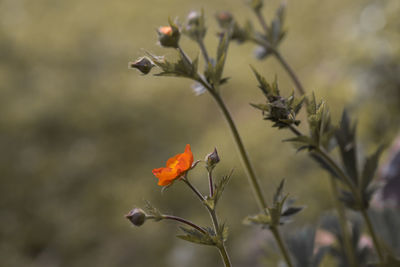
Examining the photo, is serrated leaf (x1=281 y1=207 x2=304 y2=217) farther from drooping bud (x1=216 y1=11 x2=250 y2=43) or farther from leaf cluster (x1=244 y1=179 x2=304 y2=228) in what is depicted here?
drooping bud (x1=216 y1=11 x2=250 y2=43)

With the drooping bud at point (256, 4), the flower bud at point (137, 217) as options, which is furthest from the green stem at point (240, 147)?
the drooping bud at point (256, 4)

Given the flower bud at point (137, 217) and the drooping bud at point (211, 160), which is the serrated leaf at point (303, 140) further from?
the flower bud at point (137, 217)

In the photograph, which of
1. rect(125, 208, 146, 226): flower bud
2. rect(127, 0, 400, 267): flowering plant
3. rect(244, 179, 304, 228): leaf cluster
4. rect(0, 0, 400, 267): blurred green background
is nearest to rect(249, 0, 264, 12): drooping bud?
rect(127, 0, 400, 267): flowering plant

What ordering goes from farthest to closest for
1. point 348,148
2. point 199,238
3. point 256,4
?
1. point 256,4
2. point 348,148
3. point 199,238

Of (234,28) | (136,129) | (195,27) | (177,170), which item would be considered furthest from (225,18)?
(136,129)

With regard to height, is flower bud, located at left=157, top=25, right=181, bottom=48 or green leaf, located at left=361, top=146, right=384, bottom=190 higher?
flower bud, located at left=157, top=25, right=181, bottom=48

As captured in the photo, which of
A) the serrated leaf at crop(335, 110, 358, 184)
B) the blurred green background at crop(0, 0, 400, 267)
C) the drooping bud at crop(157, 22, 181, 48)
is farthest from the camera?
the blurred green background at crop(0, 0, 400, 267)

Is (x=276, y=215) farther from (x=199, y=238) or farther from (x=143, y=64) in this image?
(x=143, y=64)
